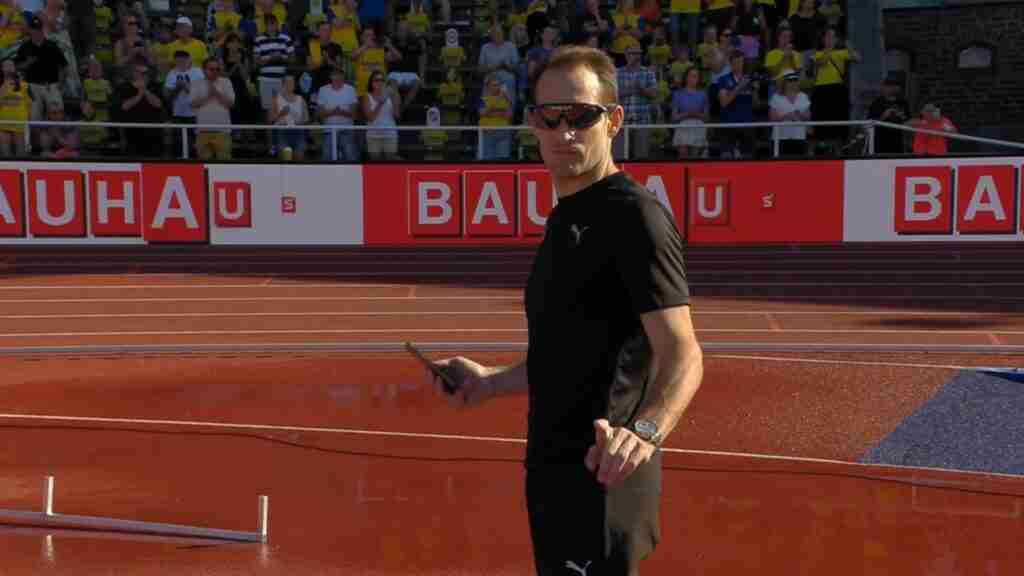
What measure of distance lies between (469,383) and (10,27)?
1715cm

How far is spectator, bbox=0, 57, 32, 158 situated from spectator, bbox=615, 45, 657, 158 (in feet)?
25.7

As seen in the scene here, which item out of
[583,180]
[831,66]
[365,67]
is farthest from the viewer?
[365,67]

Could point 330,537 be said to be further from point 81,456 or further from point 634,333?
point 634,333

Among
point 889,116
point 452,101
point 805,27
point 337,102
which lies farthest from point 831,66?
point 337,102

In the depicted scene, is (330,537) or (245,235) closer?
(330,537)

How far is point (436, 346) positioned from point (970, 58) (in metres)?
15.3

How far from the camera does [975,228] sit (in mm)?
17609

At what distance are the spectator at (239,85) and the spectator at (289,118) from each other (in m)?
0.60

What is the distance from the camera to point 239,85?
1859 centimetres

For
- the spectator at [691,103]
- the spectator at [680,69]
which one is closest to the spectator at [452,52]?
the spectator at [680,69]

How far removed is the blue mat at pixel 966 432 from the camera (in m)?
8.38

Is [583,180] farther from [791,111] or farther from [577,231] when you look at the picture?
[791,111]

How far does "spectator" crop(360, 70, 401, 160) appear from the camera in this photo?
17688 mm

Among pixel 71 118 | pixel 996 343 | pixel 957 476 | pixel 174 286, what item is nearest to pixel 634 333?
pixel 957 476
